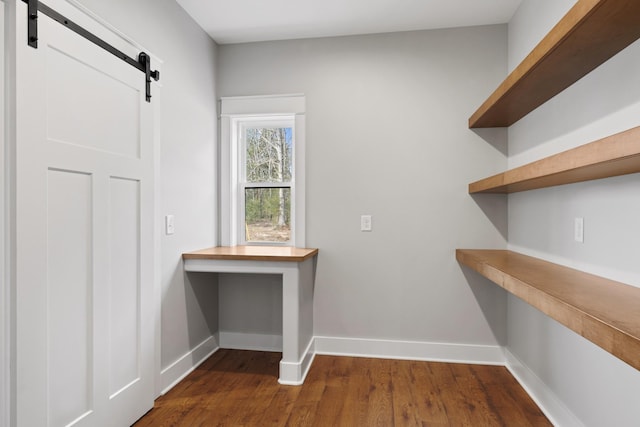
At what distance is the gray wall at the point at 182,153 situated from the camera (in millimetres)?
2309

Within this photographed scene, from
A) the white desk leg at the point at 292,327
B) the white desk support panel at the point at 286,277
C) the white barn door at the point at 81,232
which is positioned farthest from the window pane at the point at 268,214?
the white barn door at the point at 81,232

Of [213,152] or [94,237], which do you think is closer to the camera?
[94,237]

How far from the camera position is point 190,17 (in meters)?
2.72

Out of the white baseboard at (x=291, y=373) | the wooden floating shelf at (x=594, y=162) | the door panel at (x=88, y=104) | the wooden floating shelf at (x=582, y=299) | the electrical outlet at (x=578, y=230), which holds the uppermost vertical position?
the door panel at (x=88, y=104)

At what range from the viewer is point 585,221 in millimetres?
1774

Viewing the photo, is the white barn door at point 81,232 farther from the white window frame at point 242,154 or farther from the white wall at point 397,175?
the white wall at point 397,175

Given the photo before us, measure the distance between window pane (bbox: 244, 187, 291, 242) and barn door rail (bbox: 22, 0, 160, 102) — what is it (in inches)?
50.7

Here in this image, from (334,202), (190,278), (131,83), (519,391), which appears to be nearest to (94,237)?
(131,83)

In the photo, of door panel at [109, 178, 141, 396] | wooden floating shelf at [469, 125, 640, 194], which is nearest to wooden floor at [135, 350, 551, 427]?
door panel at [109, 178, 141, 396]

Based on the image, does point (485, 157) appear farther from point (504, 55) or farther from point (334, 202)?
point (334, 202)

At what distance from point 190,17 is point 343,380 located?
277 cm

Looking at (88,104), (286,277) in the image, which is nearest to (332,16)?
(88,104)

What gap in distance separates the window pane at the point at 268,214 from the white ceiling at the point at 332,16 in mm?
1264

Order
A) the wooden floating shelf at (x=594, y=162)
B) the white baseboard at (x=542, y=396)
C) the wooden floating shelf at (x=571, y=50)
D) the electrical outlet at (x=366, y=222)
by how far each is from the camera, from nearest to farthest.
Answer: the wooden floating shelf at (x=594, y=162)
the wooden floating shelf at (x=571, y=50)
the white baseboard at (x=542, y=396)
the electrical outlet at (x=366, y=222)
